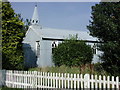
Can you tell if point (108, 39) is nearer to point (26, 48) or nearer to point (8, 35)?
point (8, 35)

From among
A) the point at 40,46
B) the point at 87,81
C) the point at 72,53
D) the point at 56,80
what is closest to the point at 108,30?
the point at 87,81

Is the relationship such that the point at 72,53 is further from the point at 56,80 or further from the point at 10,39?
the point at 56,80

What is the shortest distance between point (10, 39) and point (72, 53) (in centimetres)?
761

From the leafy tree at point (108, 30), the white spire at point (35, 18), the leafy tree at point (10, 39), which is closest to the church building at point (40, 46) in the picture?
the white spire at point (35, 18)

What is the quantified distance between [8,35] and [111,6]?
6920mm

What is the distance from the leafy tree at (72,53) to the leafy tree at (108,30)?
1053 cm

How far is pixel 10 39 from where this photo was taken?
12258 mm

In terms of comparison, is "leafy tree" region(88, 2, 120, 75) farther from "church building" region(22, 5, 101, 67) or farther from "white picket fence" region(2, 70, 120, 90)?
"church building" region(22, 5, 101, 67)

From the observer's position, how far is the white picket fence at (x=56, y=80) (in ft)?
21.0

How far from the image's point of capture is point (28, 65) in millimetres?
20953

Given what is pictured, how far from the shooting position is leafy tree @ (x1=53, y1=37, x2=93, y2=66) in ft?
60.9

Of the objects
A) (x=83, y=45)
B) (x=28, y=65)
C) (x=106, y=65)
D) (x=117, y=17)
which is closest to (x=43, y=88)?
(x=106, y=65)

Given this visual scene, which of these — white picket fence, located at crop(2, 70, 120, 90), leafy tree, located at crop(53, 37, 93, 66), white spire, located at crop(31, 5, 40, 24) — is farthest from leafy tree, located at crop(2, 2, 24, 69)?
white spire, located at crop(31, 5, 40, 24)

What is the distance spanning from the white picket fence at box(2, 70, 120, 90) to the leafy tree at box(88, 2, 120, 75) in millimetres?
580
